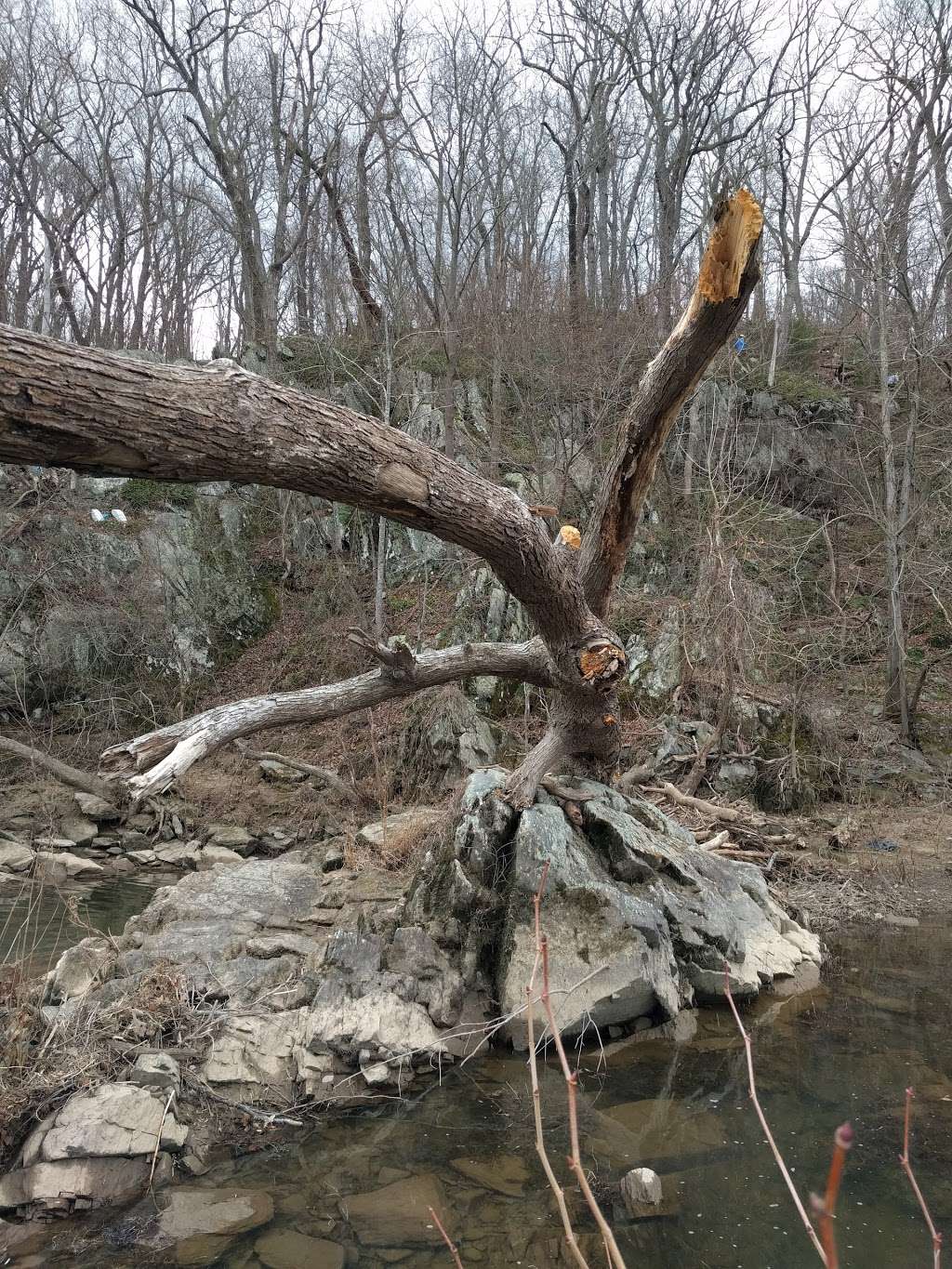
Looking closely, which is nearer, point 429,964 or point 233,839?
point 429,964

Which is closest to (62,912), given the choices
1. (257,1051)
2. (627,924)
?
(257,1051)

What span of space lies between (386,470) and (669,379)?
186 cm

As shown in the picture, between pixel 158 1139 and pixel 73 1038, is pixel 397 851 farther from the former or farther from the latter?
pixel 158 1139

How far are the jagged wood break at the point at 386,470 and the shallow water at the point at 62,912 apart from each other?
3535 millimetres

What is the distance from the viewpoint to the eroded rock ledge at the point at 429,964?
175 inches

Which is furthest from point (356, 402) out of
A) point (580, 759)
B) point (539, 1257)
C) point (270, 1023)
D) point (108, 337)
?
point (539, 1257)

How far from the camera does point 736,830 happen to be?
9.32m

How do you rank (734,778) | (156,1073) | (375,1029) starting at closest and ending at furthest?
(156,1073) → (375,1029) → (734,778)

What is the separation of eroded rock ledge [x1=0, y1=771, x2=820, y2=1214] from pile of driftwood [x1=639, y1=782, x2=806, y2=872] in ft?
4.56

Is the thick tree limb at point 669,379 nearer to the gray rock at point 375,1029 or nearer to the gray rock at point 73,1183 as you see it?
the gray rock at point 375,1029

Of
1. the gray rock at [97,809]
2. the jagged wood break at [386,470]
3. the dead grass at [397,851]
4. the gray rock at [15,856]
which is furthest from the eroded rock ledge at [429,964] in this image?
the gray rock at [97,809]

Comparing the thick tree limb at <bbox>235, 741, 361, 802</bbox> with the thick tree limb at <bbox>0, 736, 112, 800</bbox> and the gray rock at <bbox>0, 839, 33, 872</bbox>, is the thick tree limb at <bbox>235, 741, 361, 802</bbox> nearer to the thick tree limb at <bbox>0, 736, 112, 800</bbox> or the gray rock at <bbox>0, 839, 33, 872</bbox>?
the thick tree limb at <bbox>0, 736, 112, 800</bbox>

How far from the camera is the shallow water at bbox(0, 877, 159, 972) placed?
7008 mm

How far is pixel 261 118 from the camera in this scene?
63.8 feet
